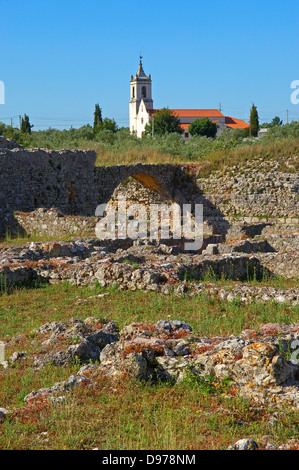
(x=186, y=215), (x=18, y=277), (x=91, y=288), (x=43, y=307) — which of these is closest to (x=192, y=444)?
(x=43, y=307)

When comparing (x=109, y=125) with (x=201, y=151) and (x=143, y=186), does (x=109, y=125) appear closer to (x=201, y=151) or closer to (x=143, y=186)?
(x=201, y=151)

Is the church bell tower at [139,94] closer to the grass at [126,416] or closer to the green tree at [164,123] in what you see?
the green tree at [164,123]

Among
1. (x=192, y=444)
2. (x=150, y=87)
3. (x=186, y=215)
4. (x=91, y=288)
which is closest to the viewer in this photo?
(x=192, y=444)

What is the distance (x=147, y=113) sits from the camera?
82875 millimetres

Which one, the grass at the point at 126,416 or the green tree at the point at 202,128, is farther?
the green tree at the point at 202,128

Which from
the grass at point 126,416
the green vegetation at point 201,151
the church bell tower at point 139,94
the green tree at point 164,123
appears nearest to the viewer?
the grass at point 126,416

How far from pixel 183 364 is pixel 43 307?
3.84 metres

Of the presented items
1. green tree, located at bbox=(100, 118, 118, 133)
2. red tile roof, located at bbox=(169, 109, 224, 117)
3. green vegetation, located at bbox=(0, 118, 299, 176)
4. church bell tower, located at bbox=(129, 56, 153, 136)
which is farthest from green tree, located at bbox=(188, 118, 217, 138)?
green vegetation, located at bbox=(0, 118, 299, 176)

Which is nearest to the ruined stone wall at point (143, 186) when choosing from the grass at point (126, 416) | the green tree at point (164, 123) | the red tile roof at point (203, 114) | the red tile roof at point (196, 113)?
the grass at point (126, 416)

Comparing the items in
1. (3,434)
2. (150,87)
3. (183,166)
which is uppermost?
(150,87)

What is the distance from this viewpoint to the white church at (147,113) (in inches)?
3228

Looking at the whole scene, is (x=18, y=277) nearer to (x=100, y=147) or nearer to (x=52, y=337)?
(x=52, y=337)

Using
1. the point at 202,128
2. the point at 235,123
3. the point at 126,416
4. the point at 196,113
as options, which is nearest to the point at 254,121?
the point at 202,128

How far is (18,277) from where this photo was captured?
33.4 feet
